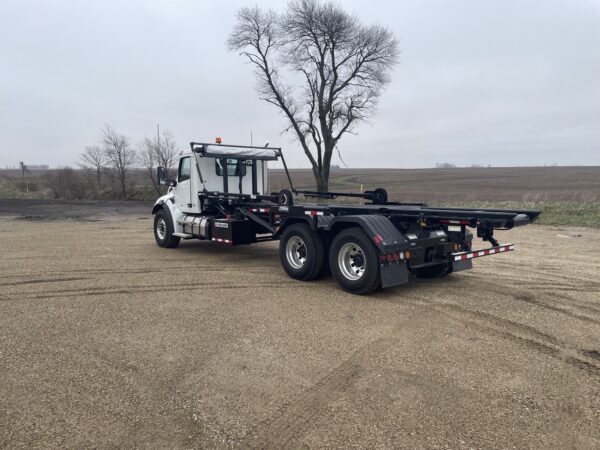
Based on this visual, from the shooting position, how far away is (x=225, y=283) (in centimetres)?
791

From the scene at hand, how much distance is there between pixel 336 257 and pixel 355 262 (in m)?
0.29

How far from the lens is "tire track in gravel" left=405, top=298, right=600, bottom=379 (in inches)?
181

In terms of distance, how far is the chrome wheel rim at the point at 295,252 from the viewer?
322 inches

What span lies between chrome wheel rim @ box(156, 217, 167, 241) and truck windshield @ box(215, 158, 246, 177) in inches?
80.9

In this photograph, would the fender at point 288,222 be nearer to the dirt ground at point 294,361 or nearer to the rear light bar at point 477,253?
the dirt ground at point 294,361

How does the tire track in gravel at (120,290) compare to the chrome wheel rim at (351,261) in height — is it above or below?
below

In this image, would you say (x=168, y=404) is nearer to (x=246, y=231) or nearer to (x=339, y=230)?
(x=339, y=230)

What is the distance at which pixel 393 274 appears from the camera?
6.71 metres

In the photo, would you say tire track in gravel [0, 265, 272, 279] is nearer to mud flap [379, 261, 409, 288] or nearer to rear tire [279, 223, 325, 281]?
rear tire [279, 223, 325, 281]

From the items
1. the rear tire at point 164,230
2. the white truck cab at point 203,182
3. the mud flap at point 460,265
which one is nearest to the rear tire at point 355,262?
the mud flap at point 460,265

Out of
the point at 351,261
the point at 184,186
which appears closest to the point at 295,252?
the point at 351,261

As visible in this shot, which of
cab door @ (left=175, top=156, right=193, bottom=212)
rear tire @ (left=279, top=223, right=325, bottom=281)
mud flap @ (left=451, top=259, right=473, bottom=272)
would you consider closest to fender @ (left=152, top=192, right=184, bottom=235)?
cab door @ (left=175, top=156, right=193, bottom=212)

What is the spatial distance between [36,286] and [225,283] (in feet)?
9.64

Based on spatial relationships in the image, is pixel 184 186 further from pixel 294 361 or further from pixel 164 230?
pixel 294 361
